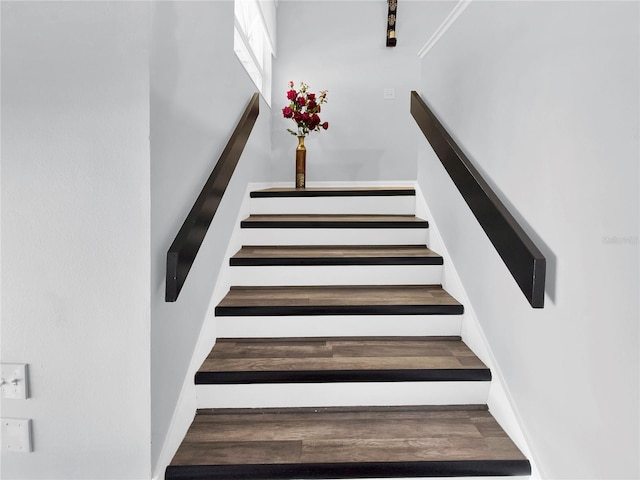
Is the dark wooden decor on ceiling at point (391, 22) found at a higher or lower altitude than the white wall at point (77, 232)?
higher

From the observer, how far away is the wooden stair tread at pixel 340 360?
158 cm

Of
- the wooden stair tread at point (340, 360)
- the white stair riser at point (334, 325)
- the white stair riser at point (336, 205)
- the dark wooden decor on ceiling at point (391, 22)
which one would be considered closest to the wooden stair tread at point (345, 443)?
the wooden stair tread at point (340, 360)

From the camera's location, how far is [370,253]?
7.53 ft

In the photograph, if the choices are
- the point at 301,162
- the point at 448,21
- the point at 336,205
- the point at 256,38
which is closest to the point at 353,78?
the point at 256,38

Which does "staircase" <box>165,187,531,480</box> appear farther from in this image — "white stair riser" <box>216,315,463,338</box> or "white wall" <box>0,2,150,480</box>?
"white wall" <box>0,2,150,480</box>

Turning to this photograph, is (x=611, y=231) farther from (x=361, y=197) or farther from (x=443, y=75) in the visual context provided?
(x=361, y=197)

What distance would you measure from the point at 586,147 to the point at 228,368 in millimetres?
1352

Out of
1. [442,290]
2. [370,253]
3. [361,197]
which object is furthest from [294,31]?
[442,290]

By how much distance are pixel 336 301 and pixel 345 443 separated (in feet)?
2.23

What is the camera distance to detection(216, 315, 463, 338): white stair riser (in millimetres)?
1882

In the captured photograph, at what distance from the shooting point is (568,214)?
117cm

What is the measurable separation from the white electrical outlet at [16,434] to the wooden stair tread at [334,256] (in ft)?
3.65

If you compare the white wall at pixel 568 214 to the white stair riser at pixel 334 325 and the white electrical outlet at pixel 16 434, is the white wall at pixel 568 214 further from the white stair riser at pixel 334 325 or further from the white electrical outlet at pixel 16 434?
the white electrical outlet at pixel 16 434

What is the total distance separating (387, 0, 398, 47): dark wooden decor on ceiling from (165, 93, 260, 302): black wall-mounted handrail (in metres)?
2.63
